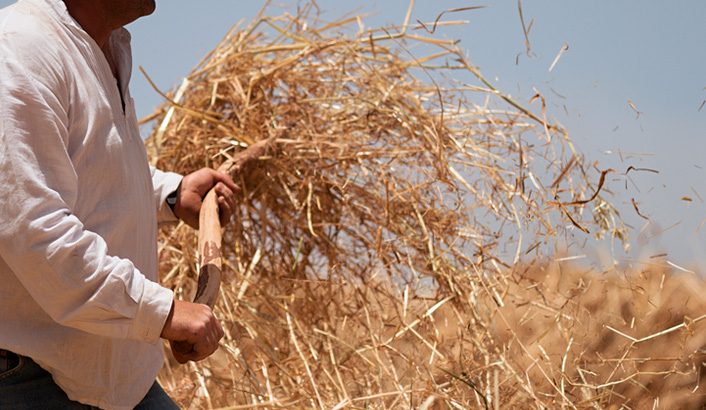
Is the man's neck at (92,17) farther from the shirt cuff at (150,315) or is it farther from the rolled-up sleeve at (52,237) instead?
the shirt cuff at (150,315)

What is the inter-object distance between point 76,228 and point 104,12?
16.1 inches

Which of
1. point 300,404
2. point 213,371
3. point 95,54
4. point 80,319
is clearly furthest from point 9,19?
point 213,371

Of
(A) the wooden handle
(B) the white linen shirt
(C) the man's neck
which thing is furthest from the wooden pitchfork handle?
(C) the man's neck

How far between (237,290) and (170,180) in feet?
3.59

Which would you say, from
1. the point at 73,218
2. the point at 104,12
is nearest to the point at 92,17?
the point at 104,12

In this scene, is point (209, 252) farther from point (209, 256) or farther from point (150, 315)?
point (150, 315)

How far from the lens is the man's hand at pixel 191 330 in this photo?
4.51 feet

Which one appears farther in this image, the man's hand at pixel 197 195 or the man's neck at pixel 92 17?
the man's hand at pixel 197 195

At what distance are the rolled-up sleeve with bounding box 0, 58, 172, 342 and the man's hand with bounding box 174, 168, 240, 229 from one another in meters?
0.66

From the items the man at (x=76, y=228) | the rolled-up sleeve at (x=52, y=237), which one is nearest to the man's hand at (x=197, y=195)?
the man at (x=76, y=228)

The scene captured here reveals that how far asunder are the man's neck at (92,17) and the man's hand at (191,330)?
0.46m

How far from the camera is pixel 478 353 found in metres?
2.79

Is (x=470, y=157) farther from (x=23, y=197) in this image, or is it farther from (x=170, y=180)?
(x=23, y=197)

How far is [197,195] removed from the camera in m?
2.05
